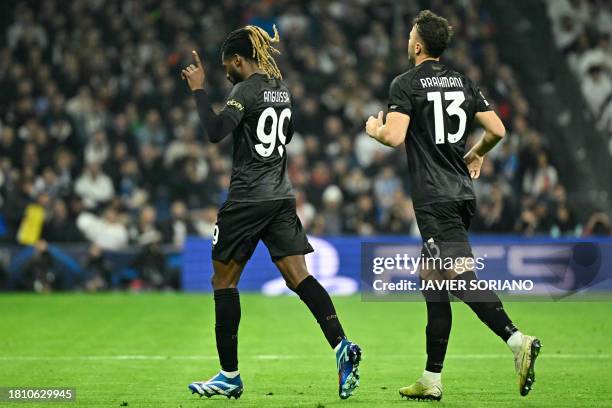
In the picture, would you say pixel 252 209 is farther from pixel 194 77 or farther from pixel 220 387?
pixel 220 387

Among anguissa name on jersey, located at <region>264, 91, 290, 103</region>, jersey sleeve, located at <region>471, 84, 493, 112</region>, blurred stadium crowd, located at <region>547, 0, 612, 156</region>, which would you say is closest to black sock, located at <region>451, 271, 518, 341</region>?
jersey sleeve, located at <region>471, 84, 493, 112</region>

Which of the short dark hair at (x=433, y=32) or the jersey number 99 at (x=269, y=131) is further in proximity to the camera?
the jersey number 99 at (x=269, y=131)

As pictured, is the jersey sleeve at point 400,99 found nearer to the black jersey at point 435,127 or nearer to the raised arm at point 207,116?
the black jersey at point 435,127

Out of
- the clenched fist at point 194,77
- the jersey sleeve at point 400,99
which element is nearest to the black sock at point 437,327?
the jersey sleeve at point 400,99

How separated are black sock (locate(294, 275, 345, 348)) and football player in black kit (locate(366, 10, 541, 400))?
586 millimetres

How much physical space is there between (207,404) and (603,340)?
5319 mm

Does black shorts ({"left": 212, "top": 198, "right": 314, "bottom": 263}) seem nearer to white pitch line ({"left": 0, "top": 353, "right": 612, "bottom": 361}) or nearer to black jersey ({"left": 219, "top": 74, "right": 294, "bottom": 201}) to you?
black jersey ({"left": 219, "top": 74, "right": 294, "bottom": 201})

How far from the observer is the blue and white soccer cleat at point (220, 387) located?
7.32m

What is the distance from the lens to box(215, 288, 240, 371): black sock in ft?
24.3

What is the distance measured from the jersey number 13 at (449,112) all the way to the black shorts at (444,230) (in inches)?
16.8

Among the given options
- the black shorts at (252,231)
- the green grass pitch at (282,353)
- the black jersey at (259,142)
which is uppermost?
the black jersey at (259,142)

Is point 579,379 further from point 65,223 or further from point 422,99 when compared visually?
point 65,223

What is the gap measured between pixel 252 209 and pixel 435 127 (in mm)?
1311

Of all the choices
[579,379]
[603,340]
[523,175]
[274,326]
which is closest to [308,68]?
[523,175]
